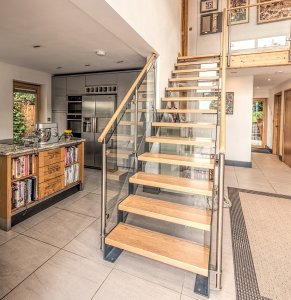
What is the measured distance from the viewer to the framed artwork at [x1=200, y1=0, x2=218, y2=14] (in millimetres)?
6035

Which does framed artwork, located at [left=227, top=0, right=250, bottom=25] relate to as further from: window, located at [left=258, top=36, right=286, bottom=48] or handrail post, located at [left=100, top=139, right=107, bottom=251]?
handrail post, located at [left=100, top=139, right=107, bottom=251]

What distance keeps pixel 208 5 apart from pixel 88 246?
684 cm

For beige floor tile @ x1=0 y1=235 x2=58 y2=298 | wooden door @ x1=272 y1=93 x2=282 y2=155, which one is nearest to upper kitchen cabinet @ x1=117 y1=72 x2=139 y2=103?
beige floor tile @ x1=0 y1=235 x2=58 y2=298

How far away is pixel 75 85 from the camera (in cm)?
588

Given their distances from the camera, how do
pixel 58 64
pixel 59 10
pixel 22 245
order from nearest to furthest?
pixel 22 245 < pixel 59 10 < pixel 58 64

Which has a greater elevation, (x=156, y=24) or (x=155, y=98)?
(x=156, y=24)

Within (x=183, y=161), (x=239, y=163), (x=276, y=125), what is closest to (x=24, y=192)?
(x=183, y=161)

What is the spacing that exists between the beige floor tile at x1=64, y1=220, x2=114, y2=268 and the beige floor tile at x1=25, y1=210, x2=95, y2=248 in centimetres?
8

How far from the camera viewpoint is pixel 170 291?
1750 millimetres

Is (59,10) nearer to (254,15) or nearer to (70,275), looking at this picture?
(70,275)

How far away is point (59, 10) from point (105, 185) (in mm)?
2066

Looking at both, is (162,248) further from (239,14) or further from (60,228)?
(239,14)

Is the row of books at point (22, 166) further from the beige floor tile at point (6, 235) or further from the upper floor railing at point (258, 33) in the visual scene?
the upper floor railing at point (258, 33)

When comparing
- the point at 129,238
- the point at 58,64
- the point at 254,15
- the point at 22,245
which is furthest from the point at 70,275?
the point at 254,15
